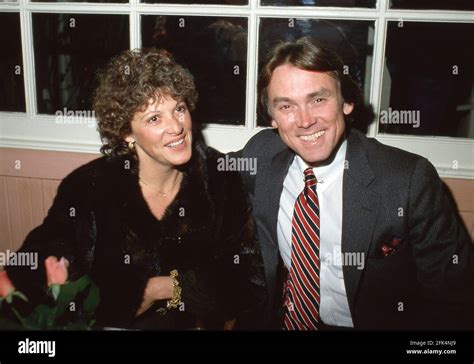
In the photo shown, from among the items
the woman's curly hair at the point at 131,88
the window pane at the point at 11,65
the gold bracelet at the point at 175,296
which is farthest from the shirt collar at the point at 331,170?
the window pane at the point at 11,65

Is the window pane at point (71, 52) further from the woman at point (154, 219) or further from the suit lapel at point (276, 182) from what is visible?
the suit lapel at point (276, 182)

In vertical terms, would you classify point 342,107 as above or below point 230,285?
above

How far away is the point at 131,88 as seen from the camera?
1.58 m

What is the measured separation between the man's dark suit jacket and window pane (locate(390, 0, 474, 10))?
2.09ft

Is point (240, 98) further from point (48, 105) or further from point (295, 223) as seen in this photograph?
point (48, 105)

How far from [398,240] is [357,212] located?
0.59 feet

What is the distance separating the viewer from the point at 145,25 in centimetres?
202

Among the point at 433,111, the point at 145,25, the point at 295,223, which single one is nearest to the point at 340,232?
the point at 295,223

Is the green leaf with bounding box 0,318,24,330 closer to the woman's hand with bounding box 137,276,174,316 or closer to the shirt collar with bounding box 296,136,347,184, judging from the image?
the woman's hand with bounding box 137,276,174,316

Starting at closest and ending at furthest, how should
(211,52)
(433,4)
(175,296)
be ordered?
(175,296) < (433,4) < (211,52)

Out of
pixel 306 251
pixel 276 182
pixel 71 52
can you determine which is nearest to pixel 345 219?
pixel 306 251

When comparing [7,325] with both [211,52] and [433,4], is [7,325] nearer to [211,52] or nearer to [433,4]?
[211,52]

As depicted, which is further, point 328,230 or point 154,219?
point 154,219

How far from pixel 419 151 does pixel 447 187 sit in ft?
0.67
